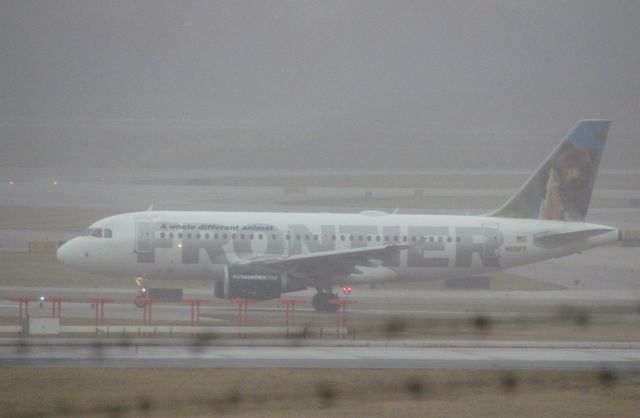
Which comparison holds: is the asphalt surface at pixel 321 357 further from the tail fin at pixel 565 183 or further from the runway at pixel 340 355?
the tail fin at pixel 565 183

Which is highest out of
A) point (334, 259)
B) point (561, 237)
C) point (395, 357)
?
point (561, 237)

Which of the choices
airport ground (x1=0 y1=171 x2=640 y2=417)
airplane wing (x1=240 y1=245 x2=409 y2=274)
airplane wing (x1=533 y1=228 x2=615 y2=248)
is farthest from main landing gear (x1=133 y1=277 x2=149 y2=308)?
airplane wing (x1=533 y1=228 x2=615 y2=248)

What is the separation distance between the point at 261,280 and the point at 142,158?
131m

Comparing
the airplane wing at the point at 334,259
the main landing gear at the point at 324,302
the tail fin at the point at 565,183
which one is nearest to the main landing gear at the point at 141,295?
the airplane wing at the point at 334,259

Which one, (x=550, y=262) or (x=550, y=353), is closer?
(x=550, y=353)

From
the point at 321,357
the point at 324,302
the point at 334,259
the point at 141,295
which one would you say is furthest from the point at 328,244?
the point at 321,357

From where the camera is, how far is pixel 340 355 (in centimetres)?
3014

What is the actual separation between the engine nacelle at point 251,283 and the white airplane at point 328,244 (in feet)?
0.12

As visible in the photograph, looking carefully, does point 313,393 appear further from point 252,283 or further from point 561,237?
point 561,237

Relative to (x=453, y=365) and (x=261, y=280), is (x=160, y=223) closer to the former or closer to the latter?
(x=261, y=280)

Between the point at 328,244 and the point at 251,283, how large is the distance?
3810 mm

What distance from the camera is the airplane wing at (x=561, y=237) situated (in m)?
44.5

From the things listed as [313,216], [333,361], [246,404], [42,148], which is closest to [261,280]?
[313,216]

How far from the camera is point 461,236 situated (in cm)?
4350
